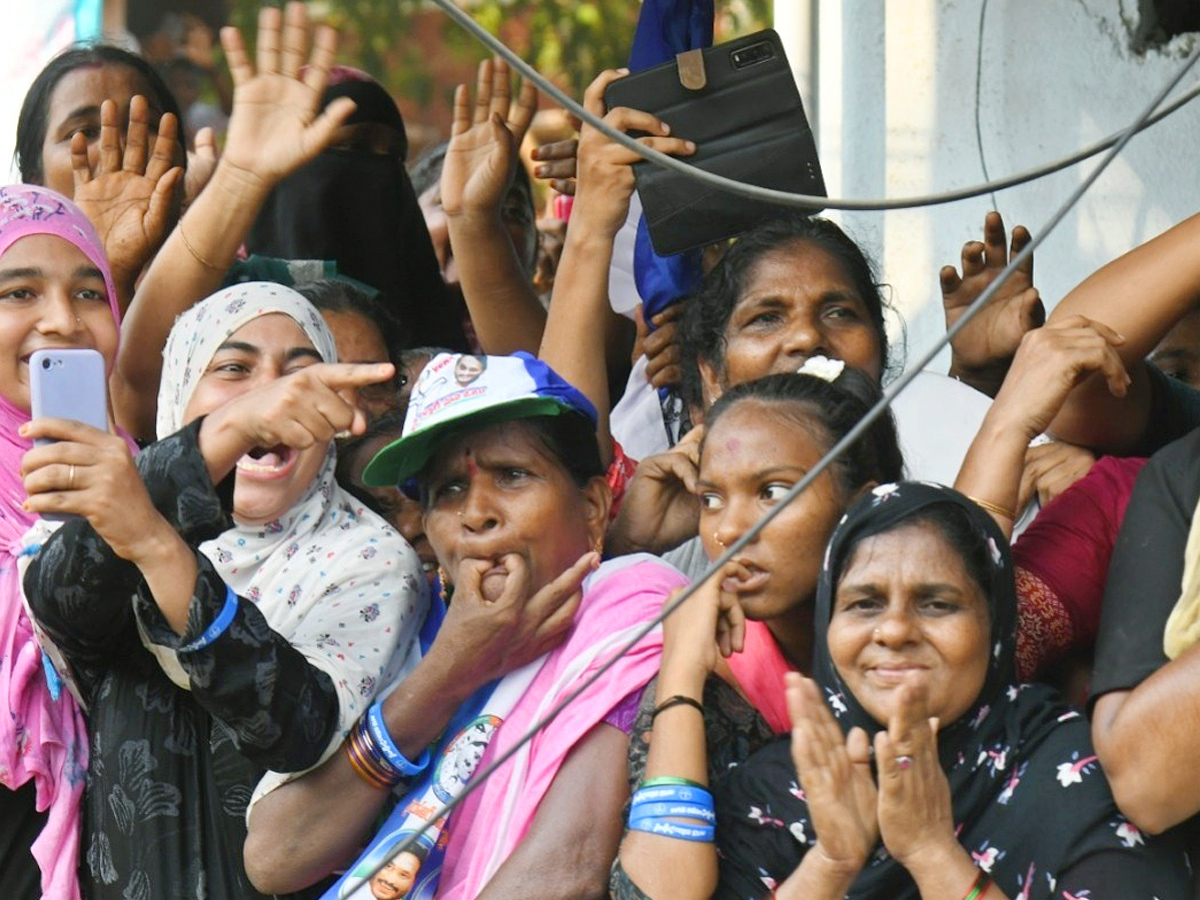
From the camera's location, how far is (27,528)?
3273 mm

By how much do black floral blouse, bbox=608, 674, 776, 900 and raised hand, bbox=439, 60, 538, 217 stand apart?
4.28 feet

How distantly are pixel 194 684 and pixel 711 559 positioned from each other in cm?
77

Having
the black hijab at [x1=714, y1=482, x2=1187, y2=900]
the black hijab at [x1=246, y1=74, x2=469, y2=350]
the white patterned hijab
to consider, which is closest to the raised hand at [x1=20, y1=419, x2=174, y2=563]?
the white patterned hijab

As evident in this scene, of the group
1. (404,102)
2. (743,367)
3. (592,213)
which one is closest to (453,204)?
(592,213)

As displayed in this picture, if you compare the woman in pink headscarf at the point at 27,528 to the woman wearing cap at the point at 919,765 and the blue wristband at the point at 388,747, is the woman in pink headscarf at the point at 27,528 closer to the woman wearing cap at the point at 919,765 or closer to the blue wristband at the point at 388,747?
the blue wristband at the point at 388,747

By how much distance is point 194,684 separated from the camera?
2787 millimetres

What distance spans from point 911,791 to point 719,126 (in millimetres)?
1446

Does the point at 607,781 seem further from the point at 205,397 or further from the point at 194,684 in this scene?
the point at 205,397

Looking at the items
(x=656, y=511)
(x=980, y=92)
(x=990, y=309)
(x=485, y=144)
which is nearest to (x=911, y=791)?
(x=656, y=511)

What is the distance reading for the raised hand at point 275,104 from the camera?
3576 mm

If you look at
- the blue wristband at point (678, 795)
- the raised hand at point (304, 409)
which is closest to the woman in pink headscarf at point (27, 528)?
the raised hand at point (304, 409)

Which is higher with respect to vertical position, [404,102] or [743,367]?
[404,102]

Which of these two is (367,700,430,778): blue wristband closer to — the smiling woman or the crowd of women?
the crowd of women

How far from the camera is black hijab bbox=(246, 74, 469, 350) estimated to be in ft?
14.8
